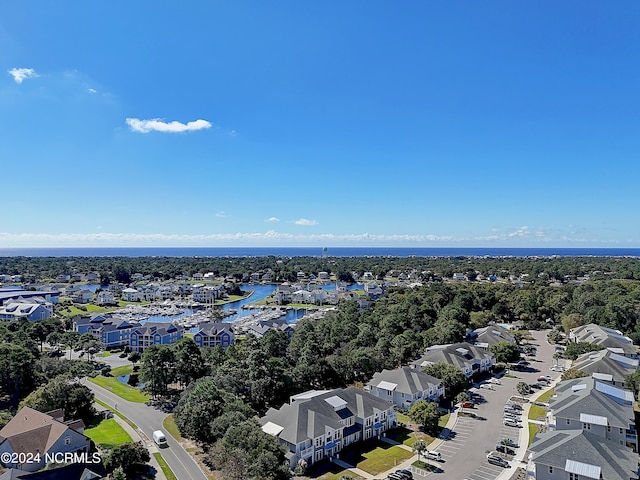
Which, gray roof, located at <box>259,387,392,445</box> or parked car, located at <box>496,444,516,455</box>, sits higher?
gray roof, located at <box>259,387,392,445</box>

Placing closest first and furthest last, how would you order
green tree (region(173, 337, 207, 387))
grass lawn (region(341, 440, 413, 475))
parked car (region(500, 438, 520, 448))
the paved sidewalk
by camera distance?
the paved sidewalk, grass lawn (region(341, 440, 413, 475)), parked car (region(500, 438, 520, 448)), green tree (region(173, 337, 207, 387))

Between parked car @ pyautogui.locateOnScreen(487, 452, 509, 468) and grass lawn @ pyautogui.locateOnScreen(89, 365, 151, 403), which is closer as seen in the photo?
parked car @ pyautogui.locateOnScreen(487, 452, 509, 468)

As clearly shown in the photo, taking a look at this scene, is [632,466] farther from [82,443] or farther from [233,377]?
[82,443]

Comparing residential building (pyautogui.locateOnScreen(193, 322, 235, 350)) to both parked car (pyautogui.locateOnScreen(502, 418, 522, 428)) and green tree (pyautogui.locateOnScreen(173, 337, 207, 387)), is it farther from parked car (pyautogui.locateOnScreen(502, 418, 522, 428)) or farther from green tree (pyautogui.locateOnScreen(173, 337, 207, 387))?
parked car (pyautogui.locateOnScreen(502, 418, 522, 428))

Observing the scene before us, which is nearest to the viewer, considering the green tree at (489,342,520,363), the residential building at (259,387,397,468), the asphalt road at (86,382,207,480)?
the asphalt road at (86,382,207,480)

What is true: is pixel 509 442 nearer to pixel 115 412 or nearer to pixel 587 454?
pixel 587 454

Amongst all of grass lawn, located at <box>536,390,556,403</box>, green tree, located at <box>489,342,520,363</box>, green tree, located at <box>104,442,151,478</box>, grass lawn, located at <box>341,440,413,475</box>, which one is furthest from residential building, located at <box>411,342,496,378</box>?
green tree, located at <box>104,442,151,478</box>

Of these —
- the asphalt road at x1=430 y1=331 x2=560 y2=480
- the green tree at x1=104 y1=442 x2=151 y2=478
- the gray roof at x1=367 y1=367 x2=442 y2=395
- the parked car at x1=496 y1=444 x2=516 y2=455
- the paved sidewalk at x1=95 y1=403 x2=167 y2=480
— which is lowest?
the paved sidewalk at x1=95 y1=403 x2=167 y2=480
